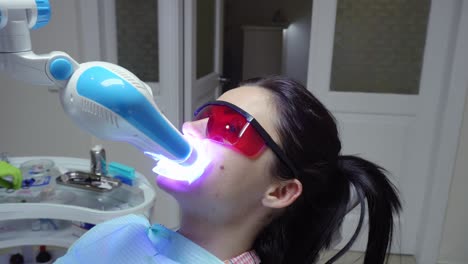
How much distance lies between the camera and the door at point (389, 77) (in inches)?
77.2

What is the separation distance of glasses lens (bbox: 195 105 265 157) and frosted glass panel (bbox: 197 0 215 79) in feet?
5.16

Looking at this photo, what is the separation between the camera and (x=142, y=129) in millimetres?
591

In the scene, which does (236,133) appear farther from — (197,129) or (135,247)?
(135,247)

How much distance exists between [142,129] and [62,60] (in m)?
0.15

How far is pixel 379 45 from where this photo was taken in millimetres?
2021

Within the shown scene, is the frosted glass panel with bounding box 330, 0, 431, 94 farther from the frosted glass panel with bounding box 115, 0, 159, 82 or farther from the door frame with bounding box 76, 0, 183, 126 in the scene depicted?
the frosted glass panel with bounding box 115, 0, 159, 82

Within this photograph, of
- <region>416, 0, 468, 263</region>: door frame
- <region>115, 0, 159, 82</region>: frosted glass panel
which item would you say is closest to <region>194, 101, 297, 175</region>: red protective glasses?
<region>115, 0, 159, 82</region>: frosted glass panel

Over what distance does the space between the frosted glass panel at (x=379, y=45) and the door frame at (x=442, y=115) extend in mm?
61

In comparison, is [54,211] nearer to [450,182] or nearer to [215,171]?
[215,171]

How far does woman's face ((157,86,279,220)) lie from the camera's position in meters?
0.74

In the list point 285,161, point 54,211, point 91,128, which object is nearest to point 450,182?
point 285,161

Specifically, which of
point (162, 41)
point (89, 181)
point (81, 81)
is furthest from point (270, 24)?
point (81, 81)

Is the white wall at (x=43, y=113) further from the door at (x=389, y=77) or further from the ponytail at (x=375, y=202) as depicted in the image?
the ponytail at (x=375, y=202)

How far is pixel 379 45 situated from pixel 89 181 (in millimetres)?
1524
